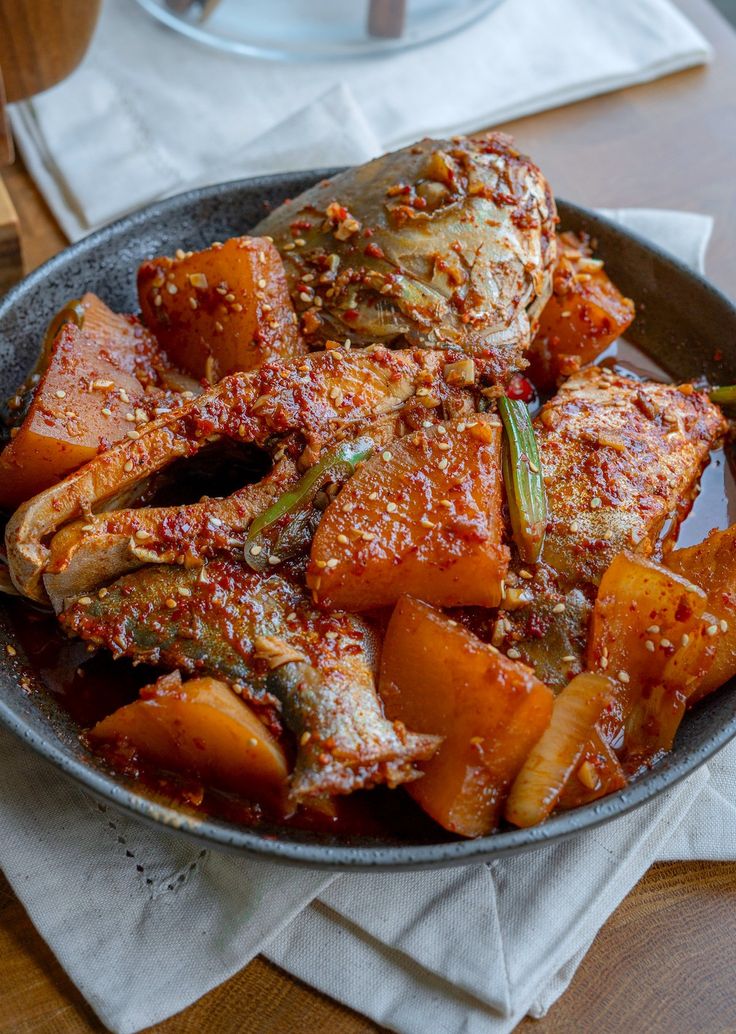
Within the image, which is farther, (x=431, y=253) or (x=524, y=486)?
(x=431, y=253)

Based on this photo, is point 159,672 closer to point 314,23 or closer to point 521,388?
point 521,388

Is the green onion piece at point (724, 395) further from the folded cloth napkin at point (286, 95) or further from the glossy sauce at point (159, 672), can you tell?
the folded cloth napkin at point (286, 95)

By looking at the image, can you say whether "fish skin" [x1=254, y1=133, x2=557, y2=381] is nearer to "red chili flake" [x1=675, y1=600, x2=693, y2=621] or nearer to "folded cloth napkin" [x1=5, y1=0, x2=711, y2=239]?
"red chili flake" [x1=675, y1=600, x2=693, y2=621]

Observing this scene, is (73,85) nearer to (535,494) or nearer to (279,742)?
(535,494)

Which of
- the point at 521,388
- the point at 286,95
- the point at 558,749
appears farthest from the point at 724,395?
the point at 286,95

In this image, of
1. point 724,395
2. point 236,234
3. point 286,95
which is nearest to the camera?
point 724,395

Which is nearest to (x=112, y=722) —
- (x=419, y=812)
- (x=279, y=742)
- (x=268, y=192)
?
A: (x=279, y=742)

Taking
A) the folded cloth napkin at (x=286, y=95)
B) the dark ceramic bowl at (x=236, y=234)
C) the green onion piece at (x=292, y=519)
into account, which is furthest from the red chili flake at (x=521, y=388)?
the folded cloth napkin at (x=286, y=95)
